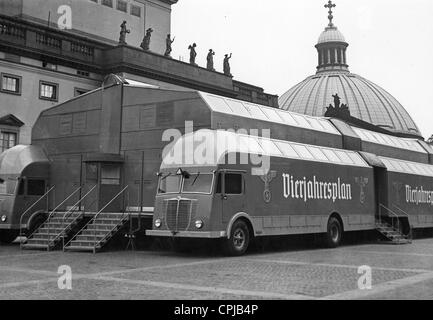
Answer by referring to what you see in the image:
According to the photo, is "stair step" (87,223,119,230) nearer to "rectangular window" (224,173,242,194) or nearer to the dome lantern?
"rectangular window" (224,173,242,194)

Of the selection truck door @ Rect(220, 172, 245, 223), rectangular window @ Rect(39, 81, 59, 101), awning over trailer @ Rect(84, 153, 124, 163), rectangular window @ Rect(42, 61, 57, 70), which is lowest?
truck door @ Rect(220, 172, 245, 223)

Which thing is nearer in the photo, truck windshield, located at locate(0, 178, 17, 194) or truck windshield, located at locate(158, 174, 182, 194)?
truck windshield, located at locate(158, 174, 182, 194)

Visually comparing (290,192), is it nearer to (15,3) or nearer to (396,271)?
(396,271)

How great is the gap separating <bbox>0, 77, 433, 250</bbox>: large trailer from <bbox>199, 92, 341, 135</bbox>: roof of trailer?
5 centimetres

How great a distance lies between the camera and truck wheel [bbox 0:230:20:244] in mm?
24062

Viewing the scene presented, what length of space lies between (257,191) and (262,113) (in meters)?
4.98

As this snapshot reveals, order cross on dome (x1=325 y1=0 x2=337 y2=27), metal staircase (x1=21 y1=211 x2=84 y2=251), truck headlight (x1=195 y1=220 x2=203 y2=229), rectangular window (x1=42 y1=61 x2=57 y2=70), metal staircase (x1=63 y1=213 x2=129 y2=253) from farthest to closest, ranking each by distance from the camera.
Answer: cross on dome (x1=325 y1=0 x2=337 y2=27) < rectangular window (x1=42 y1=61 x2=57 y2=70) < metal staircase (x1=21 y1=211 x2=84 y2=251) < metal staircase (x1=63 y1=213 x2=129 y2=253) < truck headlight (x1=195 y1=220 x2=203 y2=229)

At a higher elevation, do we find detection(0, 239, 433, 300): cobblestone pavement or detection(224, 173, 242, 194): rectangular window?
detection(224, 173, 242, 194): rectangular window

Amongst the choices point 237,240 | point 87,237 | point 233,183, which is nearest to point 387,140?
point 233,183

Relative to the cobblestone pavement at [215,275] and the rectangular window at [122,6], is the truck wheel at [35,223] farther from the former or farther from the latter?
the rectangular window at [122,6]

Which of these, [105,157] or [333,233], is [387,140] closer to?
[333,233]

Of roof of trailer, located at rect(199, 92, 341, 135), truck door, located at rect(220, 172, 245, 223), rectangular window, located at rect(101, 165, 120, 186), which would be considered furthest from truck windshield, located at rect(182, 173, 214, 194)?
rectangular window, located at rect(101, 165, 120, 186)

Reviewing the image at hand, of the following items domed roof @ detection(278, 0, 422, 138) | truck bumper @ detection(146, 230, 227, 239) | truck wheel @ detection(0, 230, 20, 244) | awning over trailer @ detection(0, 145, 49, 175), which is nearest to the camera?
truck bumper @ detection(146, 230, 227, 239)
